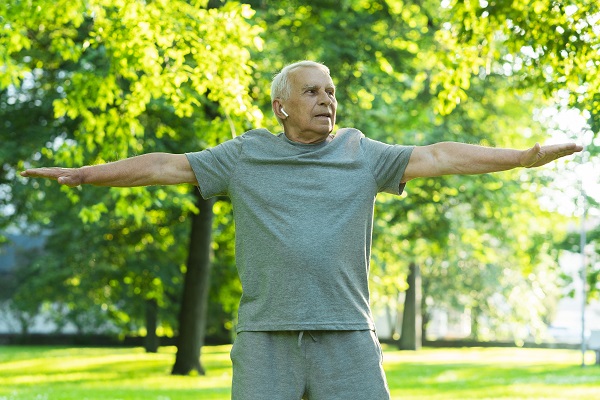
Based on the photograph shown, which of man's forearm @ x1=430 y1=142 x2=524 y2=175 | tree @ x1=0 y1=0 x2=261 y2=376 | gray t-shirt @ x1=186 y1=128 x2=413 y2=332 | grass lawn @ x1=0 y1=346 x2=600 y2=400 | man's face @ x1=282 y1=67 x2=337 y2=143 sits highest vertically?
→ tree @ x1=0 y1=0 x2=261 y2=376

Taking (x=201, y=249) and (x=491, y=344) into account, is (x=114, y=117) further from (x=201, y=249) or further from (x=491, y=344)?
(x=491, y=344)

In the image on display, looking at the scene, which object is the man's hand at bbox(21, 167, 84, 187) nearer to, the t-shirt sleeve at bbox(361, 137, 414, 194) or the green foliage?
the t-shirt sleeve at bbox(361, 137, 414, 194)

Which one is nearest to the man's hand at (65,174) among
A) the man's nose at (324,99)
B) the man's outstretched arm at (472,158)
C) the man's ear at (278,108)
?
the man's ear at (278,108)

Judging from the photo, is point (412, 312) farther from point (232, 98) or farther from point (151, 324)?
point (232, 98)

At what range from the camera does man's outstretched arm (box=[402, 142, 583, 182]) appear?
3469 millimetres

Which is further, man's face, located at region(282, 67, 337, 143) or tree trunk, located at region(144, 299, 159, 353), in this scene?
tree trunk, located at region(144, 299, 159, 353)

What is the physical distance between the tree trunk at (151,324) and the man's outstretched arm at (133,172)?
24.1 meters

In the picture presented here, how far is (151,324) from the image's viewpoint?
29703mm

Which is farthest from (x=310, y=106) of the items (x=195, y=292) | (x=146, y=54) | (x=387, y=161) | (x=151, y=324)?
(x=151, y=324)

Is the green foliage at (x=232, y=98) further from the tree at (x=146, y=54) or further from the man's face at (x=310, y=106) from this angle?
the man's face at (x=310, y=106)

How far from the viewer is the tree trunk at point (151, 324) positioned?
1095 inches

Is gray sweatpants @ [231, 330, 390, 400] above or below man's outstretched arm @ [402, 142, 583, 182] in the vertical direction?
below

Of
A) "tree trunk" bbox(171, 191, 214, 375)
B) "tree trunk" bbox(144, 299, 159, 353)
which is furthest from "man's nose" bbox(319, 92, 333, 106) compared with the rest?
"tree trunk" bbox(144, 299, 159, 353)

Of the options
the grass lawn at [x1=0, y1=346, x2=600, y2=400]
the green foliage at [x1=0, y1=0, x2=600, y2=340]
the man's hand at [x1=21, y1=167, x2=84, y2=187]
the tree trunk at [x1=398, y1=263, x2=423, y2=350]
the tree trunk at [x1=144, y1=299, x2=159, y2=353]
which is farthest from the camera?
the tree trunk at [x1=398, y1=263, x2=423, y2=350]
